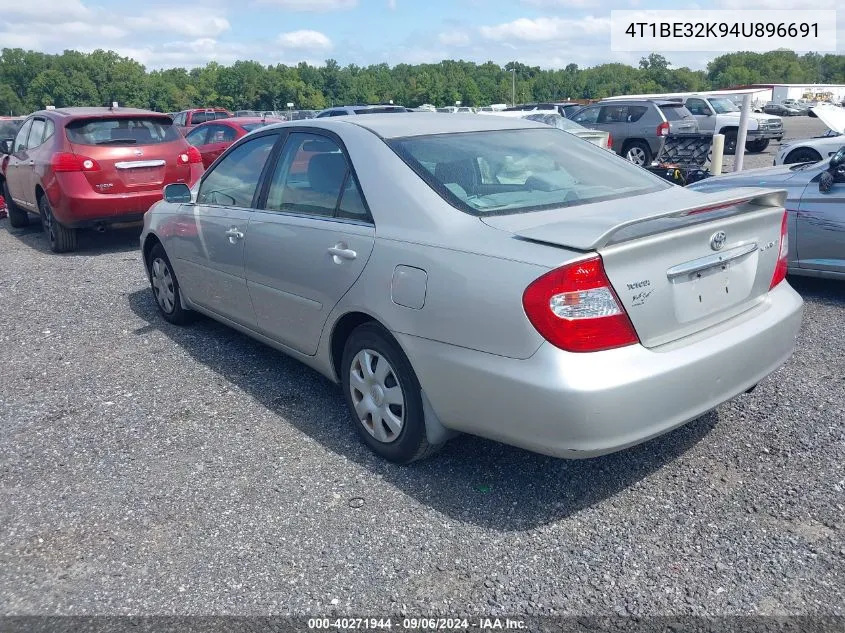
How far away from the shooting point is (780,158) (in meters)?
12.0

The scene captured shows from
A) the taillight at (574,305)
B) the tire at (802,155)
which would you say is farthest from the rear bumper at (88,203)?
the tire at (802,155)

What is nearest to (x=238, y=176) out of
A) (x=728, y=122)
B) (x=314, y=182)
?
(x=314, y=182)

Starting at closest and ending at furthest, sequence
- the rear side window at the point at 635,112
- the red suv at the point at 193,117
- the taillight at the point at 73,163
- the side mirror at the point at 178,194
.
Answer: the side mirror at the point at 178,194 < the taillight at the point at 73,163 < the rear side window at the point at 635,112 < the red suv at the point at 193,117

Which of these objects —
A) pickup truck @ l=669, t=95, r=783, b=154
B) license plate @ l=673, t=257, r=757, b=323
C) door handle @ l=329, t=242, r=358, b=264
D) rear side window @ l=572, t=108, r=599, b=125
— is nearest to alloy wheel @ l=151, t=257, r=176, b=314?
door handle @ l=329, t=242, r=358, b=264

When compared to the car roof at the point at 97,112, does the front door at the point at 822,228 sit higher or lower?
lower

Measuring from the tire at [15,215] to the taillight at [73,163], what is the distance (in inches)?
119

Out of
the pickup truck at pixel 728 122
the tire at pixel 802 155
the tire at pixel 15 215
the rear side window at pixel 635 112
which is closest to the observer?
the tire at pixel 15 215

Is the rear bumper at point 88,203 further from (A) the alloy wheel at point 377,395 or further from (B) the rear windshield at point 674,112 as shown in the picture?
(B) the rear windshield at point 674,112

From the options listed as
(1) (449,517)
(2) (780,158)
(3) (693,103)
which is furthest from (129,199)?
(3) (693,103)

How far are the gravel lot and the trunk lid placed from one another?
79cm

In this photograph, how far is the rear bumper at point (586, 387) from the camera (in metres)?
2.66

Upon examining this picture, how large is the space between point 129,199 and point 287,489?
643 centimetres

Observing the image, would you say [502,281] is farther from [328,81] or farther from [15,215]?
[328,81]

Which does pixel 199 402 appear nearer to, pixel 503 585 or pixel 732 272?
pixel 503 585
